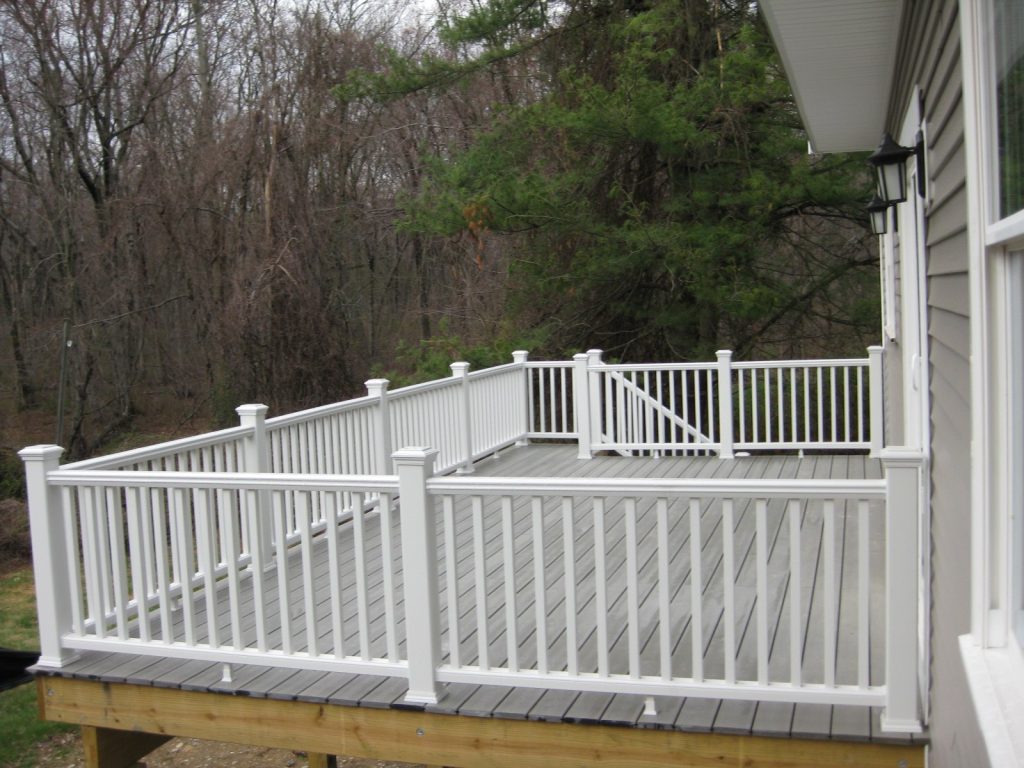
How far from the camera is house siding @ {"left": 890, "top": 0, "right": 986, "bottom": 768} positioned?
2412 millimetres

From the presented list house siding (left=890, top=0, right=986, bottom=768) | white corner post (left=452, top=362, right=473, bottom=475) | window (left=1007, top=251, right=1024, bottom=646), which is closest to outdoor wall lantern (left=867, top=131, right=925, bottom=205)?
house siding (left=890, top=0, right=986, bottom=768)

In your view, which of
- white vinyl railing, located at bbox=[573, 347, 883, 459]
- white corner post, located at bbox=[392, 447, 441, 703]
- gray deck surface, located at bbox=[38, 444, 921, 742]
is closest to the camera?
gray deck surface, located at bbox=[38, 444, 921, 742]

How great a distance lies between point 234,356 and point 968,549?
13.7m

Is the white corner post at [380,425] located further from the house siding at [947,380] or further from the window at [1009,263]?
the window at [1009,263]

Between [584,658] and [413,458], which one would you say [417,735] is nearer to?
[584,658]

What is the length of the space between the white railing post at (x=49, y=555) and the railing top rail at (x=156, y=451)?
113 millimetres

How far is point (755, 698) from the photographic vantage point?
11.3ft

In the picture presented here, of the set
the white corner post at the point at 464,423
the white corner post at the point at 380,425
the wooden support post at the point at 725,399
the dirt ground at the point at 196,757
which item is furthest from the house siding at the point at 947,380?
the dirt ground at the point at 196,757

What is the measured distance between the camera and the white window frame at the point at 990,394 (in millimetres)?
1956

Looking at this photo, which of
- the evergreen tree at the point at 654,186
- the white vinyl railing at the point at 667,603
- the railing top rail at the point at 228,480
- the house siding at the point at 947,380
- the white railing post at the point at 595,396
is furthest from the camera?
the evergreen tree at the point at 654,186

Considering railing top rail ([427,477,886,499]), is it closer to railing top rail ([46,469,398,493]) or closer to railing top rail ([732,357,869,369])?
railing top rail ([46,469,398,493])

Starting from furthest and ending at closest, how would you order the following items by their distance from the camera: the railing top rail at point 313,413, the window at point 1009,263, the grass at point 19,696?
the grass at point 19,696, the railing top rail at point 313,413, the window at point 1009,263

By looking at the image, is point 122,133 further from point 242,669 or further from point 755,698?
point 755,698

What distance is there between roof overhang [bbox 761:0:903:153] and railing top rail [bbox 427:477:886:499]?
6.09ft
